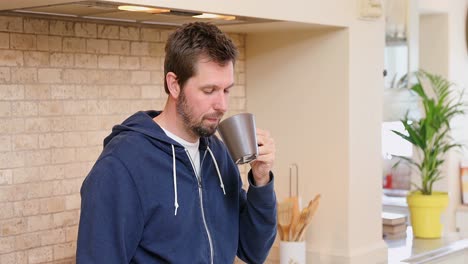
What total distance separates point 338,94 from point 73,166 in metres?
1.39

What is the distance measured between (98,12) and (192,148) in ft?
4.13

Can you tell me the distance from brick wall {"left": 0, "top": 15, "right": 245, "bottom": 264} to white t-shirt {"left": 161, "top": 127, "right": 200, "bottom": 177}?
4.31 ft

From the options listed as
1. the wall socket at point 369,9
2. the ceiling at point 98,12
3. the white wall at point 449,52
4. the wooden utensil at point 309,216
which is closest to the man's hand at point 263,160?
the ceiling at point 98,12

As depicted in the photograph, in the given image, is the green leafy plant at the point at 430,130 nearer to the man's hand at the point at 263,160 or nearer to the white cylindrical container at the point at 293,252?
the white cylindrical container at the point at 293,252

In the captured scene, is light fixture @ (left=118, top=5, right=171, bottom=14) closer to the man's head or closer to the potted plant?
the man's head

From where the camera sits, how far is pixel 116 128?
2.12 metres

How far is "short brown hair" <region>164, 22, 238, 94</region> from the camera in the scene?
79.4 inches

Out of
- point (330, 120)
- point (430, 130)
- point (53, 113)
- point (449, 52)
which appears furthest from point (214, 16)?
point (449, 52)

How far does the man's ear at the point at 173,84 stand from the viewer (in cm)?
205

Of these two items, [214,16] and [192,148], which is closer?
[192,148]

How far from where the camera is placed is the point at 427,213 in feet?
16.4

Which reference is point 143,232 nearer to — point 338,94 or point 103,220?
point 103,220

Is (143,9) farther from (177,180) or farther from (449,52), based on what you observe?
(449,52)

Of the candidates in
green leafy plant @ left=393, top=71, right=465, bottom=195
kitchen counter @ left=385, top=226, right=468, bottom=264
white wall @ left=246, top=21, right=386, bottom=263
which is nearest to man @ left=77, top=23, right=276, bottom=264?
white wall @ left=246, top=21, right=386, bottom=263
